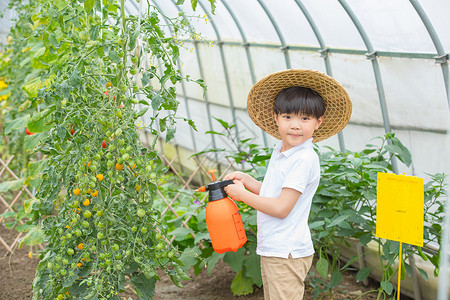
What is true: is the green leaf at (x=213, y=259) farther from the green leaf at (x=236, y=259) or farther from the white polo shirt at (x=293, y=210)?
the white polo shirt at (x=293, y=210)

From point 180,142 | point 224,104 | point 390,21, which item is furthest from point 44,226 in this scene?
point 180,142

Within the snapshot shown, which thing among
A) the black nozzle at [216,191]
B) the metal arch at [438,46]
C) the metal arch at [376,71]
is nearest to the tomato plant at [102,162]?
the black nozzle at [216,191]

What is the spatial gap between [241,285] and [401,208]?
1.32 metres

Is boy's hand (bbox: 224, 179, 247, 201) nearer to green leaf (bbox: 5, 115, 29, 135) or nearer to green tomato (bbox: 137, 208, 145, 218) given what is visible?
green tomato (bbox: 137, 208, 145, 218)

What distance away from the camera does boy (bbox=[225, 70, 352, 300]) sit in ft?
6.12

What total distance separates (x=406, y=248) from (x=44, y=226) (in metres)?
1.63

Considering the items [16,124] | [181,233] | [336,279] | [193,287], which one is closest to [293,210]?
[336,279]

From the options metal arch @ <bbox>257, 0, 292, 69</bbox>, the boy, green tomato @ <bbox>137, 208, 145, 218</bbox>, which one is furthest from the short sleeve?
metal arch @ <bbox>257, 0, 292, 69</bbox>

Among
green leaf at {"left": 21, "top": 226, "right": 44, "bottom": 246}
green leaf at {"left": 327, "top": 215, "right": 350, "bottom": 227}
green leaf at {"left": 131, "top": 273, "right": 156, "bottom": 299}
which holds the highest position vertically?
green leaf at {"left": 327, "top": 215, "right": 350, "bottom": 227}

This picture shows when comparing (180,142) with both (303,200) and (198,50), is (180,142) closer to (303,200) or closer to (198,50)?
(198,50)

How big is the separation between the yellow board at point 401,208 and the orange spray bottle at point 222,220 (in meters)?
0.58

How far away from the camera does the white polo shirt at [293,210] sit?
1872 mm

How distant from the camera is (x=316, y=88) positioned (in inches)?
79.2

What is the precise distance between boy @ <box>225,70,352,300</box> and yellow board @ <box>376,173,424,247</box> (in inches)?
13.1
